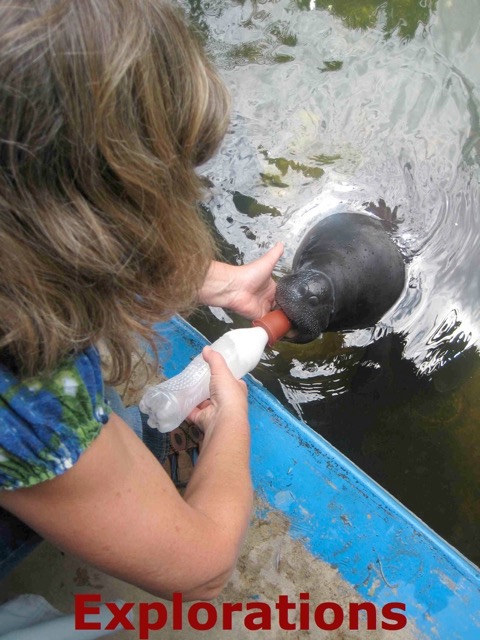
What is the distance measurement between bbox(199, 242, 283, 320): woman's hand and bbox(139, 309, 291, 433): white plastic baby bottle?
147 mm

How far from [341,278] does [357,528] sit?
2.19 ft

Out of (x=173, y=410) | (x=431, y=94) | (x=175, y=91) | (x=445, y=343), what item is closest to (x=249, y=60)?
(x=431, y=94)

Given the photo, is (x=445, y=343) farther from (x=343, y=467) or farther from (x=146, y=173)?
(x=146, y=173)

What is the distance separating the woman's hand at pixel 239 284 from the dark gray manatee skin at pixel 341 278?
0.08m

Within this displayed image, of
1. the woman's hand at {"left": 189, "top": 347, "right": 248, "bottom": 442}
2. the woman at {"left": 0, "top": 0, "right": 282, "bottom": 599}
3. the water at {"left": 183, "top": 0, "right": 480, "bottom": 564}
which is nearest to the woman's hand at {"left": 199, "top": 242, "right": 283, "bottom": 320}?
the woman's hand at {"left": 189, "top": 347, "right": 248, "bottom": 442}

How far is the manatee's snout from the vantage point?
56.1 inches

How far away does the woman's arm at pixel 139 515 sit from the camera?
79 centimetres

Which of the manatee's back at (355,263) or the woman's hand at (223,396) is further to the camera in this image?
the manatee's back at (355,263)

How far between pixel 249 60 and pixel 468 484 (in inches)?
66.2

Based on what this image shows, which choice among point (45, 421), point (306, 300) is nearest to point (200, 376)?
point (306, 300)

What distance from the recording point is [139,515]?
2.79ft

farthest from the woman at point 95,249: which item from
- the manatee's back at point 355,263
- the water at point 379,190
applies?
the water at point 379,190

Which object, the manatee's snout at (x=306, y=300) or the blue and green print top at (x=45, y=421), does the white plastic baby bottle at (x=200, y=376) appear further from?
the blue and green print top at (x=45, y=421)

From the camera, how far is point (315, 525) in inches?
61.7
